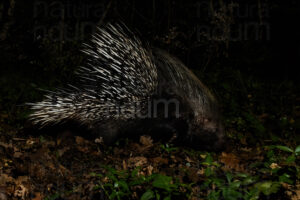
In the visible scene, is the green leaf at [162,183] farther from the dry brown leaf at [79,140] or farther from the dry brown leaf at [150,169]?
the dry brown leaf at [79,140]

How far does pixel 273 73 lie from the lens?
6.45m

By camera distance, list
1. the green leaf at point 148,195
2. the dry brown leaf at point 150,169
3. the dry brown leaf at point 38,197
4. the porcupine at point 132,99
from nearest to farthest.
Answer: the green leaf at point 148,195, the dry brown leaf at point 38,197, the dry brown leaf at point 150,169, the porcupine at point 132,99

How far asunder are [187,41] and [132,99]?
3.45 meters

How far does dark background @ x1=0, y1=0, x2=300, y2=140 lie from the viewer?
5.80 meters

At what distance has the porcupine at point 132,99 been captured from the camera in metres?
3.52

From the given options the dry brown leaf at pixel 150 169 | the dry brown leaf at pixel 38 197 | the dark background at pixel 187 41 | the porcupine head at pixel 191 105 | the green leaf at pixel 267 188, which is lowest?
the dry brown leaf at pixel 38 197

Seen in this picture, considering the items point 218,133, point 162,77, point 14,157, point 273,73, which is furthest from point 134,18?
point 14,157

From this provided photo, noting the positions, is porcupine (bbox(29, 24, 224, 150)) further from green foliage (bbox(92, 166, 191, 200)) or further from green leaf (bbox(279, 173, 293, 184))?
green leaf (bbox(279, 173, 293, 184))

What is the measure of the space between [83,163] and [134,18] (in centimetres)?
467

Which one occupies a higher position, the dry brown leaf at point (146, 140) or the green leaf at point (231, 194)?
the dry brown leaf at point (146, 140)

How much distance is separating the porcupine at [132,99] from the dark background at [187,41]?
153cm

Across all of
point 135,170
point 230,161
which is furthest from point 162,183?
point 230,161

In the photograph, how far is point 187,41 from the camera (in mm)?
6684

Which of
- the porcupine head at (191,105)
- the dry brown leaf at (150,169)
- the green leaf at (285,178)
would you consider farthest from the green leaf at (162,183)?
the porcupine head at (191,105)
